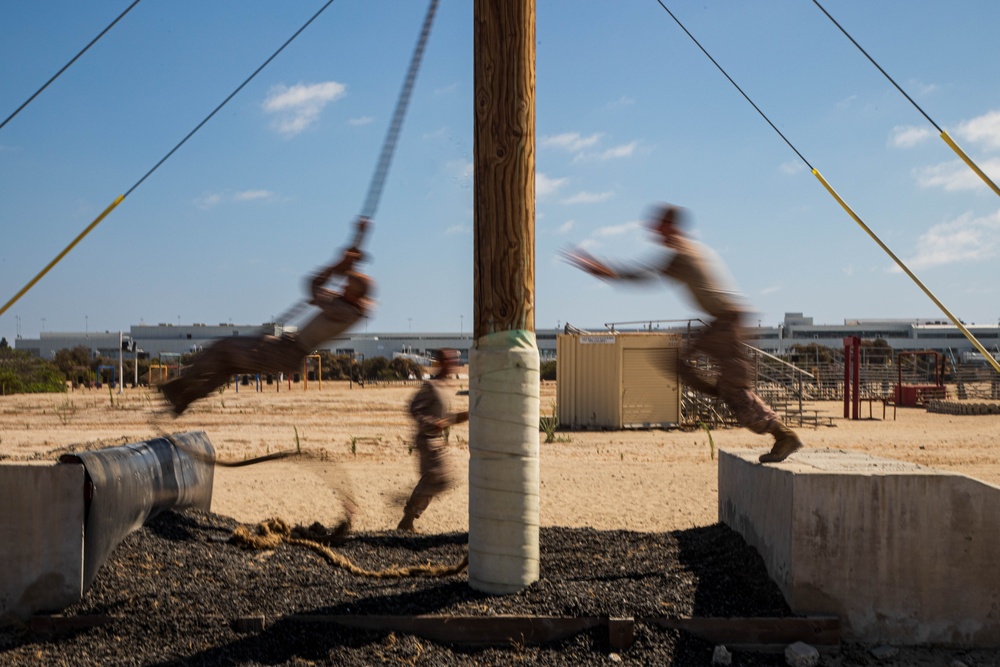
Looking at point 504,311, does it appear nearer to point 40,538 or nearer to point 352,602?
point 352,602

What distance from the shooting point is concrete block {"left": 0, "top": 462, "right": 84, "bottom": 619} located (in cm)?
518

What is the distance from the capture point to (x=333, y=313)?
531 centimetres

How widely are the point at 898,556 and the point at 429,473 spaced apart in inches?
164

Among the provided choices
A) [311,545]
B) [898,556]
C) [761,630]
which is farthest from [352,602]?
[898,556]

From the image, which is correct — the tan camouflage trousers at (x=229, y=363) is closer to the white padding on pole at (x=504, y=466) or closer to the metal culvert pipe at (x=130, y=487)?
the metal culvert pipe at (x=130, y=487)

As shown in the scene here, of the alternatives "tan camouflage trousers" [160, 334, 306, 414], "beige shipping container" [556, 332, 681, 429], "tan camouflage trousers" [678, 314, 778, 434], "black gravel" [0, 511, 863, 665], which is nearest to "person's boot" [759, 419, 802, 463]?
"tan camouflage trousers" [678, 314, 778, 434]

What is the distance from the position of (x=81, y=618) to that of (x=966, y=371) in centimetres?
4511

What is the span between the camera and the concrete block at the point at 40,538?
5180 millimetres

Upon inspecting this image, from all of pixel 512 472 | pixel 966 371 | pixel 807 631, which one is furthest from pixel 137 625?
pixel 966 371

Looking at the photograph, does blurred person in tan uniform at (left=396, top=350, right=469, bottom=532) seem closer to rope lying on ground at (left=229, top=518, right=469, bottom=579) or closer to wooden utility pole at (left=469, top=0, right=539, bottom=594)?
rope lying on ground at (left=229, top=518, right=469, bottom=579)

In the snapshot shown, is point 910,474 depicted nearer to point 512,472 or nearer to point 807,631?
point 807,631

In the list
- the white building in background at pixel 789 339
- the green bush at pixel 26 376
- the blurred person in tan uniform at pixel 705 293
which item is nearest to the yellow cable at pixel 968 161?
the blurred person in tan uniform at pixel 705 293

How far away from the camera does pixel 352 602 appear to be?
5148 millimetres

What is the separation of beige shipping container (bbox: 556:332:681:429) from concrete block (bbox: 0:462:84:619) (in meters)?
17.0
